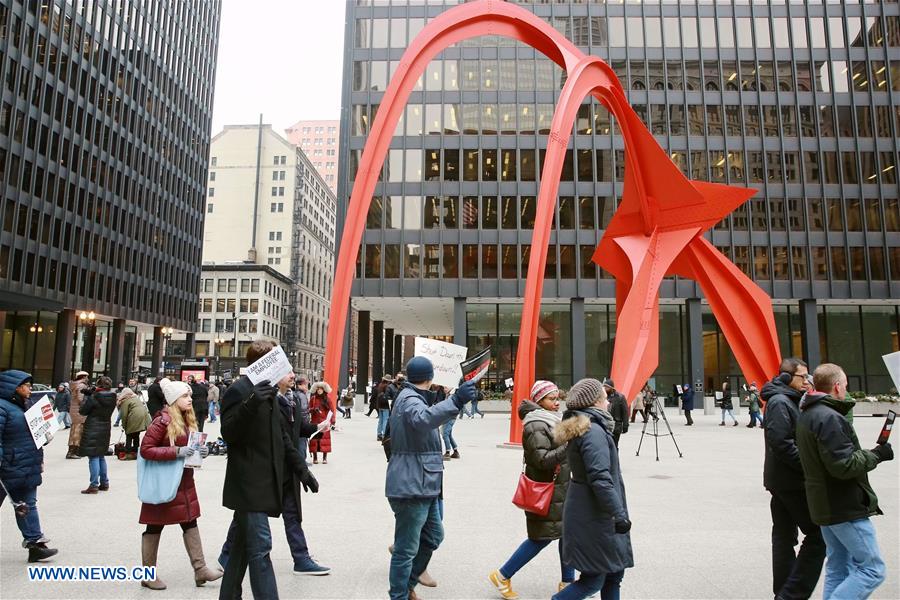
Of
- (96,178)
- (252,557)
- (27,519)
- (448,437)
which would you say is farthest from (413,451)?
(96,178)

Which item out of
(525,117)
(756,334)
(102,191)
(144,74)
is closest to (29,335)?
(102,191)

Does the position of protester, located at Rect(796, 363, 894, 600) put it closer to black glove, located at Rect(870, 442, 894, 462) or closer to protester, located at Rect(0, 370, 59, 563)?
black glove, located at Rect(870, 442, 894, 462)

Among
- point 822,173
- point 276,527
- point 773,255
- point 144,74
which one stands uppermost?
point 144,74

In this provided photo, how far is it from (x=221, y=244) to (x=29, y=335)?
4905 cm

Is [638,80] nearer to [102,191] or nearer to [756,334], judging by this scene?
[756,334]

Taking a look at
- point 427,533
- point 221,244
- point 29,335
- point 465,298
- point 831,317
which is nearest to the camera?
point 427,533

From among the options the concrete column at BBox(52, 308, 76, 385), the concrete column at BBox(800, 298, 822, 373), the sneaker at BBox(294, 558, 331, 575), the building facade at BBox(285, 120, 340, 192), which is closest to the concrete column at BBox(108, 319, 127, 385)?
the concrete column at BBox(52, 308, 76, 385)

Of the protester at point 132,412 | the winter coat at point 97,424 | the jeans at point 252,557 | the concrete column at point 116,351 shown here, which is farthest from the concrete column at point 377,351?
the jeans at point 252,557

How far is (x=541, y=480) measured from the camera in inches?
200

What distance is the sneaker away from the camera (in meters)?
5.57

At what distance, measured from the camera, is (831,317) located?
136 feet

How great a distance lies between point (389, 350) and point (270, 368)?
5452 centimetres

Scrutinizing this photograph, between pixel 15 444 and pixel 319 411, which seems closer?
pixel 15 444

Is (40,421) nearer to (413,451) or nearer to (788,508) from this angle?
(413,451)
